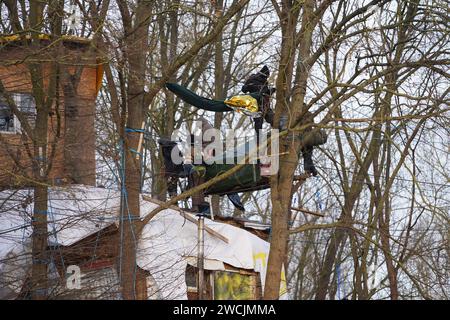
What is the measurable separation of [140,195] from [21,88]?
7.68ft

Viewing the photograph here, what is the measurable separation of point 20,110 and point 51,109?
444mm

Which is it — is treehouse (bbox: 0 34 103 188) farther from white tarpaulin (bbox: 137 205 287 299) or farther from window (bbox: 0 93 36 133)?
white tarpaulin (bbox: 137 205 287 299)

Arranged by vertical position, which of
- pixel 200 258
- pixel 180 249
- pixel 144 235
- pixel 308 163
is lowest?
pixel 200 258

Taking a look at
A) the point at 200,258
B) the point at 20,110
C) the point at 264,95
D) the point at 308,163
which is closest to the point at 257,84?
the point at 264,95

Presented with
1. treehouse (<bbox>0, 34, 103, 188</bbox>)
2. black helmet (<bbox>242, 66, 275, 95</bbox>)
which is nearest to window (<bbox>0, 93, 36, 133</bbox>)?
treehouse (<bbox>0, 34, 103, 188</bbox>)

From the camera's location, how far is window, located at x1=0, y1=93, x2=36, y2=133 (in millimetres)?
13272

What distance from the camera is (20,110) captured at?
44.6 feet

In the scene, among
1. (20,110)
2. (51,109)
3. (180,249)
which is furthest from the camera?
(180,249)

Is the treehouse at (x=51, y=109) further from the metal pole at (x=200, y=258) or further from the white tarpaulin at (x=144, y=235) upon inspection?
the metal pole at (x=200, y=258)

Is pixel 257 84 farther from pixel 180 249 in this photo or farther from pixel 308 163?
pixel 180 249

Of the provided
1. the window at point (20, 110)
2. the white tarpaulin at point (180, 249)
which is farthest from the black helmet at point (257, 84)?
the window at point (20, 110)

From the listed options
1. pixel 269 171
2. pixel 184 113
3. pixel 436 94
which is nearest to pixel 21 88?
pixel 269 171

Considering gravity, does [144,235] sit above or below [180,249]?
above

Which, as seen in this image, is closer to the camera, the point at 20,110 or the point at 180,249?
the point at 20,110
